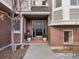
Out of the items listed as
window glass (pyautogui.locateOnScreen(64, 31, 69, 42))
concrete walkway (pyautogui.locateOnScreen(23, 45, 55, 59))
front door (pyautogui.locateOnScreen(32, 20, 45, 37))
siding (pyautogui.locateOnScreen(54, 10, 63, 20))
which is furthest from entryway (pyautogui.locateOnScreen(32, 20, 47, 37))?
concrete walkway (pyautogui.locateOnScreen(23, 45, 55, 59))

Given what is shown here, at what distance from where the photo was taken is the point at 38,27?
2808 cm

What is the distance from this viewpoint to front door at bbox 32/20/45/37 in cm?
2758

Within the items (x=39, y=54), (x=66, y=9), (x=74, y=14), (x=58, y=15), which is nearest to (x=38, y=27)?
(x=58, y=15)

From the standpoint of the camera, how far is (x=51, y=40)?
57.4 feet

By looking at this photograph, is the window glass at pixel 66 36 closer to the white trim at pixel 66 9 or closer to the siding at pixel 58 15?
the siding at pixel 58 15

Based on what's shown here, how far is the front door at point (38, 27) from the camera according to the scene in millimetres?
27581

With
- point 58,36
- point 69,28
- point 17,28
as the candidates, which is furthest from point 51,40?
point 17,28

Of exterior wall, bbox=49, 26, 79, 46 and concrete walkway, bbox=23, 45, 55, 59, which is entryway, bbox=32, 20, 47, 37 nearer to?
exterior wall, bbox=49, 26, 79, 46

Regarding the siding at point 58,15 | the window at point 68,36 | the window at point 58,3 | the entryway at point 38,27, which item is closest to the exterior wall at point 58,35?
the window at point 68,36

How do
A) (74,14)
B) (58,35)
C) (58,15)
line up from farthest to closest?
(58,35), (58,15), (74,14)

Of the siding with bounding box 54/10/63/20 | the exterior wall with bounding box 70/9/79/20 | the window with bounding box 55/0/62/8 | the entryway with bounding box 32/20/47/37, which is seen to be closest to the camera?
the exterior wall with bounding box 70/9/79/20

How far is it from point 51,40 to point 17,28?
16.8ft

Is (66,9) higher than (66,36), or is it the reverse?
(66,9)

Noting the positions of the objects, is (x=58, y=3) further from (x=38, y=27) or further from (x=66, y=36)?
(x=38, y=27)
